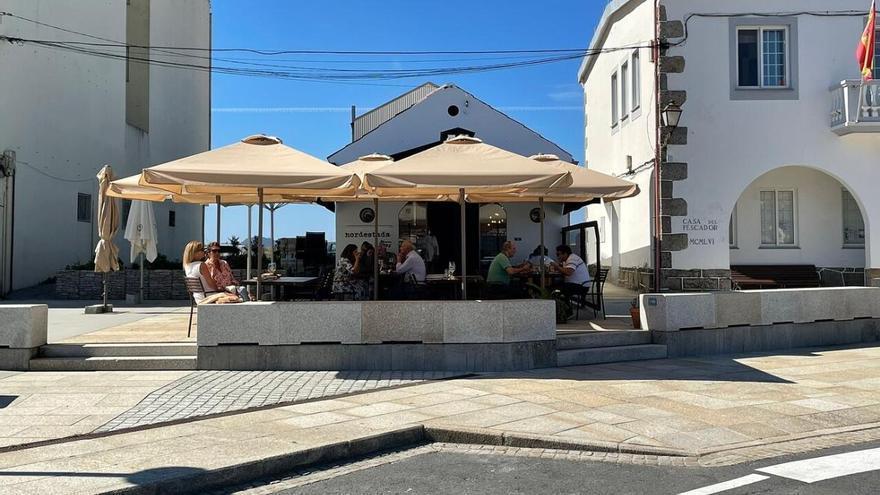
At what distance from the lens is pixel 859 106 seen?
49.7ft

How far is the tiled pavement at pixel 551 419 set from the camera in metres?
5.21

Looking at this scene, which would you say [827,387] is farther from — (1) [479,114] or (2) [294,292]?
(1) [479,114]

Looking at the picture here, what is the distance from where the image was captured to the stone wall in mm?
18203

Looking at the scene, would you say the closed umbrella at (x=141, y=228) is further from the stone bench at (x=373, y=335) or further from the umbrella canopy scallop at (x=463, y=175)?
the umbrella canopy scallop at (x=463, y=175)

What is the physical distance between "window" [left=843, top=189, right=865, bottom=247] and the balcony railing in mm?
2237

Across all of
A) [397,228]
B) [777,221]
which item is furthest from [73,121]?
[777,221]

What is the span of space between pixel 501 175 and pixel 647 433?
3.77 meters

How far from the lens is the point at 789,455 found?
563 centimetres

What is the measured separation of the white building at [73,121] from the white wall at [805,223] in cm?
1891

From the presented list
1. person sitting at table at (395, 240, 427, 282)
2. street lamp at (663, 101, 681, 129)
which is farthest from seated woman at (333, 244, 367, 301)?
street lamp at (663, 101, 681, 129)

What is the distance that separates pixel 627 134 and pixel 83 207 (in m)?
17.0

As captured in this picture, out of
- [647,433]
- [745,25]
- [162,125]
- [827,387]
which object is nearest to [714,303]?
[827,387]

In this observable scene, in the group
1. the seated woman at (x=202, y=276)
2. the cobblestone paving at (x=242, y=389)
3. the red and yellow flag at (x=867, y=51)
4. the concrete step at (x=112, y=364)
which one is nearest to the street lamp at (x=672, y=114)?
the red and yellow flag at (x=867, y=51)

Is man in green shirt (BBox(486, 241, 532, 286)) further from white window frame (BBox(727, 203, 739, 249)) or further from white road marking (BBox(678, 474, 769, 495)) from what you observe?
white window frame (BBox(727, 203, 739, 249))
